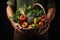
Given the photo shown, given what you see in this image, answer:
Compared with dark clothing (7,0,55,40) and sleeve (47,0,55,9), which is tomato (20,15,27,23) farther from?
sleeve (47,0,55,9)

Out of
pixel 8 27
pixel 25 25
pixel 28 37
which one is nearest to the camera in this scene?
pixel 25 25

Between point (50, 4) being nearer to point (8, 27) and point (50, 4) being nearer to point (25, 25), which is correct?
point (25, 25)

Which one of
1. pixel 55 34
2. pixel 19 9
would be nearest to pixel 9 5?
pixel 19 9

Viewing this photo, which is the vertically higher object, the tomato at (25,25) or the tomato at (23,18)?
the tomato at (23,18)

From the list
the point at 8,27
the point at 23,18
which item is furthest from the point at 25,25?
the point at 8,27

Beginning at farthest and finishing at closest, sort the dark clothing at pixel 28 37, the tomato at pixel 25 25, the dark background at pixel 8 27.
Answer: the dark background at pixel 8 27, the dark clothing at pixel 28 37, the tomato at pixel 25 25

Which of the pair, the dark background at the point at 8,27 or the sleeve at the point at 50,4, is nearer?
the sleeve at the point at 50,4

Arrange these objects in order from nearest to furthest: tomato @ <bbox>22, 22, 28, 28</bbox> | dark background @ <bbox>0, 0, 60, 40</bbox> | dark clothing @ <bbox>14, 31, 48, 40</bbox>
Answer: tomato @ <bbox>22, 22, 28, 28</bbox>
dark clothing @ <bbox>14, 31, 48, 40</bbox>
dark background @ <bbox>0, 0, 60, 40</bbox>

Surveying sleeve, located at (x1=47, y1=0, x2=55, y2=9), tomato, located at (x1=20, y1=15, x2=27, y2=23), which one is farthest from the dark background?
tomato, located at (x1=20, y1=15, x2=27, y2=23)

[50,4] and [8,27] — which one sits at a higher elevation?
[50,4]

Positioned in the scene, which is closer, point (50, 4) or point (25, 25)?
point (25, 25)

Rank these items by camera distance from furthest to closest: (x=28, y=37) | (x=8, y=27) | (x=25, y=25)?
(x=8, y=27)
(x=28, y=37)
(x=25, y=25)

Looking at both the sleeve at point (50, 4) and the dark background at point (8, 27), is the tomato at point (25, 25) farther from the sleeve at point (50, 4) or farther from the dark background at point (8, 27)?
the dark background at point (8, 27)

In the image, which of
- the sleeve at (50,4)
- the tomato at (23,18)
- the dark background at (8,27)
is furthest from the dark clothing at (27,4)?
the dark background at (8,27)
